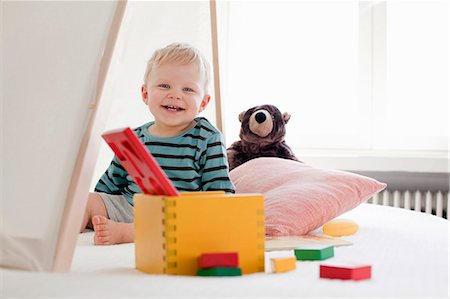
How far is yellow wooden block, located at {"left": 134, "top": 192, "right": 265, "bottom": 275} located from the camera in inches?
42.7

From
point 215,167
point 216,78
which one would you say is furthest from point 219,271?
point 216,78

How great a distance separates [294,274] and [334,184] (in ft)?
2.19

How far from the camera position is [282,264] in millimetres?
1124

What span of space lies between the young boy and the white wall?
0.97ft

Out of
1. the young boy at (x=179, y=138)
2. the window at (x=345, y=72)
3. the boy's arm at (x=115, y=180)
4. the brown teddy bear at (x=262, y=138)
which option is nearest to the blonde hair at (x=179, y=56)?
the young boy at (x=179, y=138)

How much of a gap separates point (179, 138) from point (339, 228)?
1.27ft

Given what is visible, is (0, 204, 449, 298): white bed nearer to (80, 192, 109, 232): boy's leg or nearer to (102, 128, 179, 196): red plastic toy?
(102, 128, 179, 196): red plastic toy

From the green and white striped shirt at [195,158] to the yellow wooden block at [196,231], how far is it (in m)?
0.47

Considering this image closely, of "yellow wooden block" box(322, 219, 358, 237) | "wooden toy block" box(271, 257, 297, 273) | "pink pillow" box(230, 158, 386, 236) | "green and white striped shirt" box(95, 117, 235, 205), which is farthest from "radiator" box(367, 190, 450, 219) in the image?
"wooden toy block" box(271, 257, 297, 273)

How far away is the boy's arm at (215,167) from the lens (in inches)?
63.6

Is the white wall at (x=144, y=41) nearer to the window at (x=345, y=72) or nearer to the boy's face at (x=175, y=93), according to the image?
the boy's face at (x=175, y=93)

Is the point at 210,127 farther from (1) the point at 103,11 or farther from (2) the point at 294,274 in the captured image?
(2) the point at 294,274

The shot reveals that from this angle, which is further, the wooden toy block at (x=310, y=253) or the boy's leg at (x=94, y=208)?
the boy's leg at (x=94, y=208)

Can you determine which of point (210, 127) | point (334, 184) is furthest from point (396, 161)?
point (210, 127)
